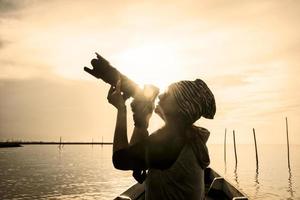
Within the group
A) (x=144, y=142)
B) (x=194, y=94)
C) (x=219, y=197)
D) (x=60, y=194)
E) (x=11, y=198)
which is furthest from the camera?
(x=60, y=194)

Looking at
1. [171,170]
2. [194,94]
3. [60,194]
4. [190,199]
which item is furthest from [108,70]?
[60,194]

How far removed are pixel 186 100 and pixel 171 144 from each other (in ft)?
0.90

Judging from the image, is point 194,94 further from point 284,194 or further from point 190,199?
point 284,194

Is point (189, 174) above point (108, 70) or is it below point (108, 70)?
below

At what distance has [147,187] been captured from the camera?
1.83 metres

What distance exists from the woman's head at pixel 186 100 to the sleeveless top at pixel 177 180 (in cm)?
19

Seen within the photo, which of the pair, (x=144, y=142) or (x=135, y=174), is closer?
(x=144, y=142)

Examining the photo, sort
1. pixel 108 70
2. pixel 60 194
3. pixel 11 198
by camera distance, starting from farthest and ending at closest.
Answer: pixel 60 194, pixel 11 198, pixel 108 70

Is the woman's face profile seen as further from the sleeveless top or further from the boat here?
the boat

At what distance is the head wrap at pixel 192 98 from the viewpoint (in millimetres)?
1811

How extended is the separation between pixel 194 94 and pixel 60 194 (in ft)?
115

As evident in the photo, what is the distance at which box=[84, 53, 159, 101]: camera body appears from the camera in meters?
2.04

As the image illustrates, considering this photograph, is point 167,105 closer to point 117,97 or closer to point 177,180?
point 117,97

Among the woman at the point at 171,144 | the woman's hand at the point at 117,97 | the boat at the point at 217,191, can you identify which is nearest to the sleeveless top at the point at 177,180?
the woman at the point at 171,144
